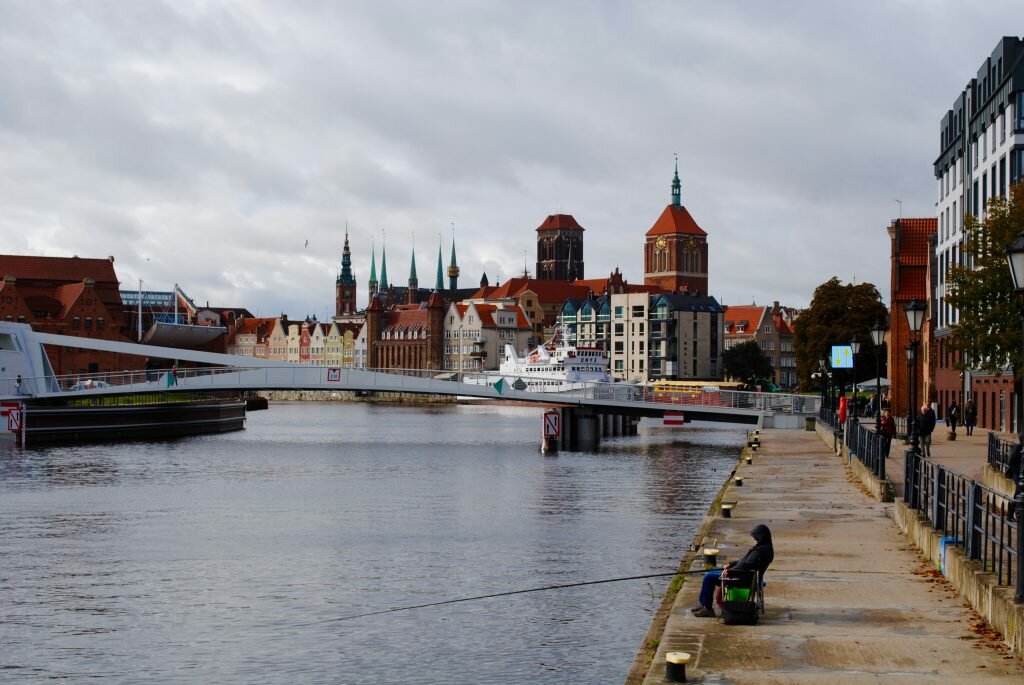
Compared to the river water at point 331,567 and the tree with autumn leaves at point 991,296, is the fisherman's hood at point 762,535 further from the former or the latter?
the tree with autumn leaves at point 991,296

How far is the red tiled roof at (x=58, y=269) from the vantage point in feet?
441

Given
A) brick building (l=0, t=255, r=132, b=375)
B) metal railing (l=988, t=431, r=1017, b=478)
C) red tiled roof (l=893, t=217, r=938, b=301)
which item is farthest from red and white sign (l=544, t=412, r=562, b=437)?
brick building (l=0, t=255, r=132, b=375)

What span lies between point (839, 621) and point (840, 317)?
89.1 m

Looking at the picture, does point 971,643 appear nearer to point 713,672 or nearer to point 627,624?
point 713,672

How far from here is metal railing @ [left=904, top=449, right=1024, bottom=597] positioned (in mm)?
14898

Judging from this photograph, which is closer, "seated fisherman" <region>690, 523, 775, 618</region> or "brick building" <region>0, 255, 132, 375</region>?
"seated fisherman" <region>690, 523, 775, 618</region>

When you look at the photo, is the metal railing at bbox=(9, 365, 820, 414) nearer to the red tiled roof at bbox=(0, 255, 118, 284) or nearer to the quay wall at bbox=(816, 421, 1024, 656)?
the quay wall at bbox=(816, 421, 1024, 656)

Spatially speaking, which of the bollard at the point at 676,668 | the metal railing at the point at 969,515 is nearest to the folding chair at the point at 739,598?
the metal railing at the point at 969,515

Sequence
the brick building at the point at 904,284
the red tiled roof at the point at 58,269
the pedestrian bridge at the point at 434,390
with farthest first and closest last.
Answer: the red tiled roof at the point at 58,269
the brick building at the point at 904,284
the pedestrian bridge at the point at 434,390

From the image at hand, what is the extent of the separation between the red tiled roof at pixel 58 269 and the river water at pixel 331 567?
85.5 metres

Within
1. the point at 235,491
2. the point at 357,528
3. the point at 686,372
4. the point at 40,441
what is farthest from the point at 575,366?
the point at 357,528

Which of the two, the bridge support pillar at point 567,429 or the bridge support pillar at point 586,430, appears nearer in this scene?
the bridge support pillar at point 567,429

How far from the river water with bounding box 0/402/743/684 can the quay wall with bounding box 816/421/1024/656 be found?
4.18 metres

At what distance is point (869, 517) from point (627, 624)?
854 cm
